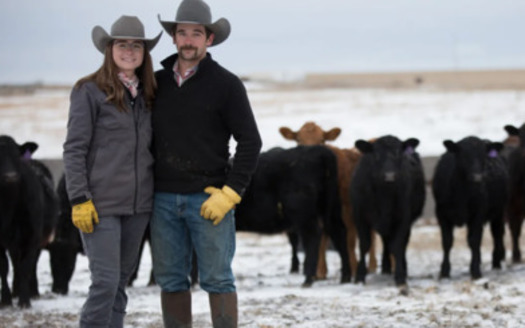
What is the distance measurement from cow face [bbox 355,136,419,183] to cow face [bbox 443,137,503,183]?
0.94 meters

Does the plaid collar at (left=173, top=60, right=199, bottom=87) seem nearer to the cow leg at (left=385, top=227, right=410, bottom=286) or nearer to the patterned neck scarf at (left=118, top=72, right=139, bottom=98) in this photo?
the patterned neck scarf at (left=118, top=72, right=139, bottom=98)

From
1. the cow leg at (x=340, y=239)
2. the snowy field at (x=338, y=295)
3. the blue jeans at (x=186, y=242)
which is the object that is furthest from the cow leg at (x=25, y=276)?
the cow leg at (x=340, y=239)

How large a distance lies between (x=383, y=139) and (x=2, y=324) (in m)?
5.36

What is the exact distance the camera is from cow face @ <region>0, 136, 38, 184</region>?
9.30 meters

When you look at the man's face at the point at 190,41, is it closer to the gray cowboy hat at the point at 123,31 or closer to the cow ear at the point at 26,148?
the gray cowboy hat at the point at 123,31

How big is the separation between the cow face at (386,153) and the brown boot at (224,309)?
533 cm

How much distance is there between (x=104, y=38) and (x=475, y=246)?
7.35 meters

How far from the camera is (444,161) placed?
1244 centimetres

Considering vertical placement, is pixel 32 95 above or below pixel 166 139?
above

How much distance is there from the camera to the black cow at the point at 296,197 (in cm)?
1106

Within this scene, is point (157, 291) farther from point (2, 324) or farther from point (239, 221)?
point (2, 324)

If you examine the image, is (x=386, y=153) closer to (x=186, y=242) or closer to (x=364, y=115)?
(x=186, y=242)

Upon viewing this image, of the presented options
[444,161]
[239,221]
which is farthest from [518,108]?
[239,221]

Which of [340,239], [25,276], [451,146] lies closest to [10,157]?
[25,276]
